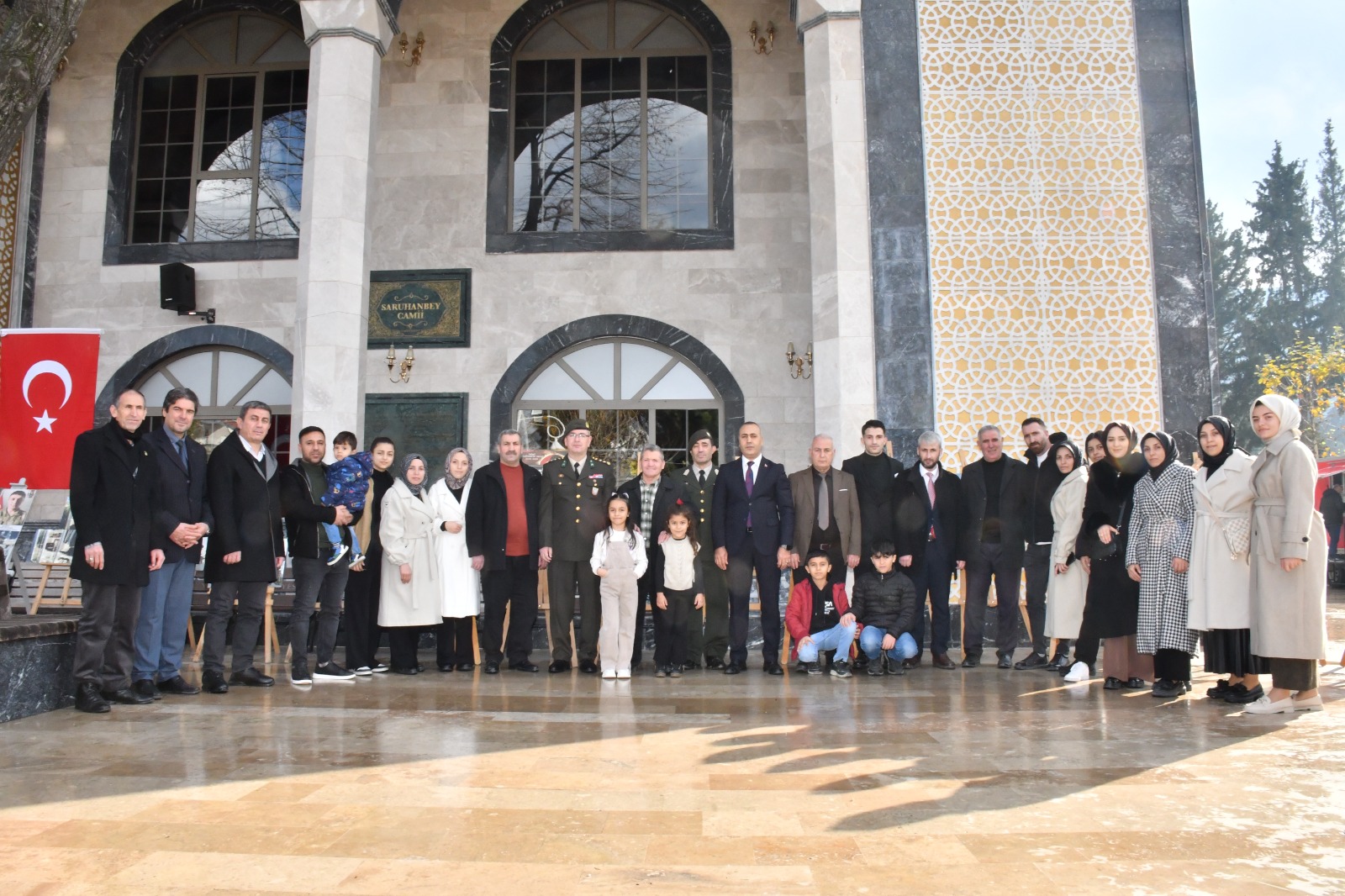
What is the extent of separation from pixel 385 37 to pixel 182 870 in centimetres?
818

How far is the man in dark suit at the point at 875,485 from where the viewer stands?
273 inches

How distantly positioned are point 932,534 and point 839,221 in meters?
2.87

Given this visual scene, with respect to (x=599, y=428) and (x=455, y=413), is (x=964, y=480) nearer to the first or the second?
(x=599, y=428)

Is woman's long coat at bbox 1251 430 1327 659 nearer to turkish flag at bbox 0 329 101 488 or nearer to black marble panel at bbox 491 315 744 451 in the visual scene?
black marble panel at bbox 491 315 744 451

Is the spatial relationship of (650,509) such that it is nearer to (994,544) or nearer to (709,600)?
(709,600)

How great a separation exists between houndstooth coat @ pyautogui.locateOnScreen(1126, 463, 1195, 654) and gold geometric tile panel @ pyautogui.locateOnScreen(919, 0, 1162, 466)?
2.50 meters

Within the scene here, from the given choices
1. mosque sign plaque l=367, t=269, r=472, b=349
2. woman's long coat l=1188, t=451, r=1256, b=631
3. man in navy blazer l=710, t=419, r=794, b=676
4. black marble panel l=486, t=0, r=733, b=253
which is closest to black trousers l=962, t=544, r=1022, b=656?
man in navy blazer l=710, t=419, r=794, b=676

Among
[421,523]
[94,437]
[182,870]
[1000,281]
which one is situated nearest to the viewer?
[182,870]

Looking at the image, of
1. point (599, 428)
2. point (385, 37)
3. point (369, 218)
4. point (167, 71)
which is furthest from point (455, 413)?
point (167, 71)

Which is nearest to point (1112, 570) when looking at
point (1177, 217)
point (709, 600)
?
point (709, 600)

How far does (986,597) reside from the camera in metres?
7.04

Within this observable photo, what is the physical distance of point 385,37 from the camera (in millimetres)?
9227

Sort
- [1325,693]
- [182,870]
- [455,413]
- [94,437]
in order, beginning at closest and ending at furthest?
[182,870] → [94,437] → [1325,693] → [455,413]

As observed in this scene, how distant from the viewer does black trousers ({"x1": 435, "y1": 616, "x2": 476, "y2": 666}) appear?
6.93 meters
